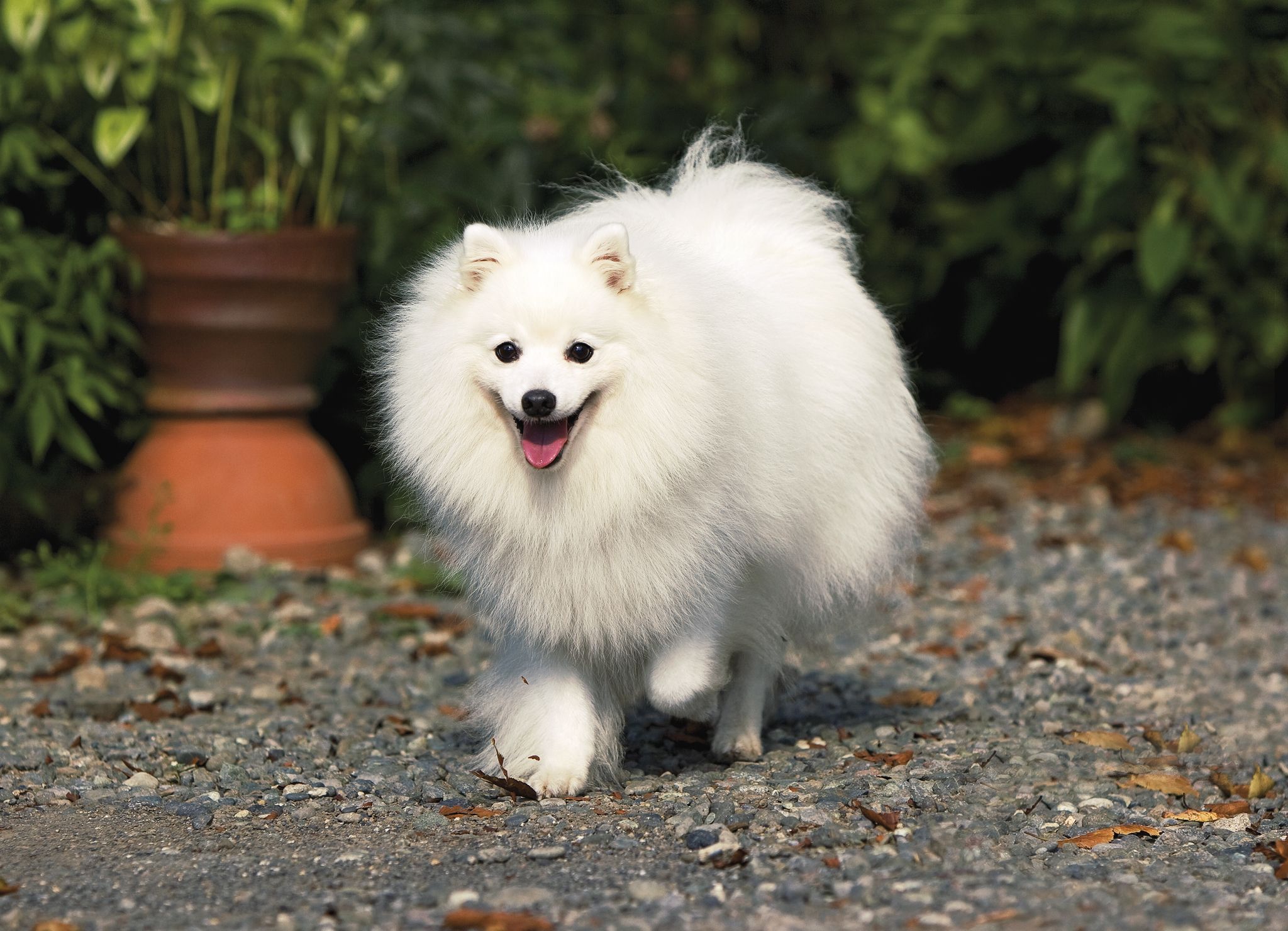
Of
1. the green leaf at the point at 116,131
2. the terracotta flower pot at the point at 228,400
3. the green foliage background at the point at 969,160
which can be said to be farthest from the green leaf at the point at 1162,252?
the green leaf at the point at 116,131

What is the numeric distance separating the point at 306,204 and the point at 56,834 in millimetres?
3496

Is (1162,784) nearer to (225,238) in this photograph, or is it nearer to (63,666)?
(63,666)

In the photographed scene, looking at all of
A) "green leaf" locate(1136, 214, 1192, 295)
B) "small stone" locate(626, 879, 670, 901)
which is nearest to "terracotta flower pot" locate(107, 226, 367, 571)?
"small stone" locate(626, 879, 670, 901)

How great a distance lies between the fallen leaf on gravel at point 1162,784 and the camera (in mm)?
3707

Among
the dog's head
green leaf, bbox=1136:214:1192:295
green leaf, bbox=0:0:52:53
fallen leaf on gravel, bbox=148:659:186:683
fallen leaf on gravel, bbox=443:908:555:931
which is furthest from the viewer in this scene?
green leaf, bbox=1136:214:1192:295

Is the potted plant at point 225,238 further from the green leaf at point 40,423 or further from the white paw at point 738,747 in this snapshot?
the white paw at point 738,747

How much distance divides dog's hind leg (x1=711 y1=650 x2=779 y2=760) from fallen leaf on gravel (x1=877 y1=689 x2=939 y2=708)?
63cm

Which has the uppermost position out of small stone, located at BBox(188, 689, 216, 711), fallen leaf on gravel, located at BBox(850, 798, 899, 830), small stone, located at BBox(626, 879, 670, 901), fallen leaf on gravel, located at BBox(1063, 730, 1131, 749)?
fallen leaf on gravel, located at BBox(850, 798, 899, 830)

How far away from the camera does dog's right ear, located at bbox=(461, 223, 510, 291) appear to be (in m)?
3.39

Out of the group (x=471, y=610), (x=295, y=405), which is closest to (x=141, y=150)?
(x=295, y=405)

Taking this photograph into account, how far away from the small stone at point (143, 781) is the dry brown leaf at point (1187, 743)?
2456 mm

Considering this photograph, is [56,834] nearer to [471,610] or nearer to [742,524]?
[471,610]

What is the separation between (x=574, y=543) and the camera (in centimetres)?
346

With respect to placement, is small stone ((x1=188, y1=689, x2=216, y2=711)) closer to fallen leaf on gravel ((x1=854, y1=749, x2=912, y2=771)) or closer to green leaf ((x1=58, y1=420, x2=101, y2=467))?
green leaf ((x1=58, y1=420, x2=101, y2=467))
